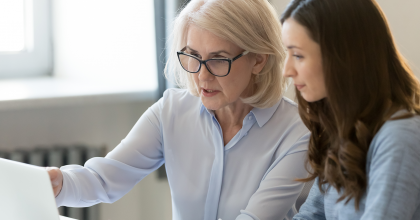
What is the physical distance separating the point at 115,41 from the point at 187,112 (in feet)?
3.52

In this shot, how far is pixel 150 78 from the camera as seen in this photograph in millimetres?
2408

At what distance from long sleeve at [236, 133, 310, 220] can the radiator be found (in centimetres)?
113

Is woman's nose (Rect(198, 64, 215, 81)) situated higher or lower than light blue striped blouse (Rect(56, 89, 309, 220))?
higher

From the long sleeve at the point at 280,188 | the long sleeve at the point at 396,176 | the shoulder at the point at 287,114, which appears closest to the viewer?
the long sleeve at the point at 396,176

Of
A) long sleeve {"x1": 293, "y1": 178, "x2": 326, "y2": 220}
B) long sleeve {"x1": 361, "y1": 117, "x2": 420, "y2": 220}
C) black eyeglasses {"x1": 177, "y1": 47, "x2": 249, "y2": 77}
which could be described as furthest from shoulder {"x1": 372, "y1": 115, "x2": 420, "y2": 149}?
black eyeglasses {"x1": 177, "y1": 47, "x2": 249, "y2": 77}

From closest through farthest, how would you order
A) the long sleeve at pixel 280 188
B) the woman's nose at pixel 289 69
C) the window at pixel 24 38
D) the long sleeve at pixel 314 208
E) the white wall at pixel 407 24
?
the woman's nose at pixel 289 69 → the long sleeve at pixel 314 208 → the long sleeve at pixel 280 188 → the white wall at pixel 407 24 → the window at pixel 24 38

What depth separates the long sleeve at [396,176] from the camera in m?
0.75

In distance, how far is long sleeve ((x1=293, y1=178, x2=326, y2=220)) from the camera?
1.08 meters

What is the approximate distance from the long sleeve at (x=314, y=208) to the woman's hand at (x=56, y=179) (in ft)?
2.13

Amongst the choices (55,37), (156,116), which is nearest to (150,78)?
(55,37)

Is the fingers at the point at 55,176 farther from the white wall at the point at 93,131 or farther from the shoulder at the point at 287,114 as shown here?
the white wall at the point at 93,131

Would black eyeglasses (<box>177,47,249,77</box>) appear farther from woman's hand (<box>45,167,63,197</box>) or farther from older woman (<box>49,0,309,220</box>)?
woman's hand (<box>45,167,63,197</box>)

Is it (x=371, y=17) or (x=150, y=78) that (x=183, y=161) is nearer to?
(x=371, y=17)

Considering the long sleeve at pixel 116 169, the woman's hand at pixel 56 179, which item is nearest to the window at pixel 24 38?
the long sleeve at pixel 116 169
